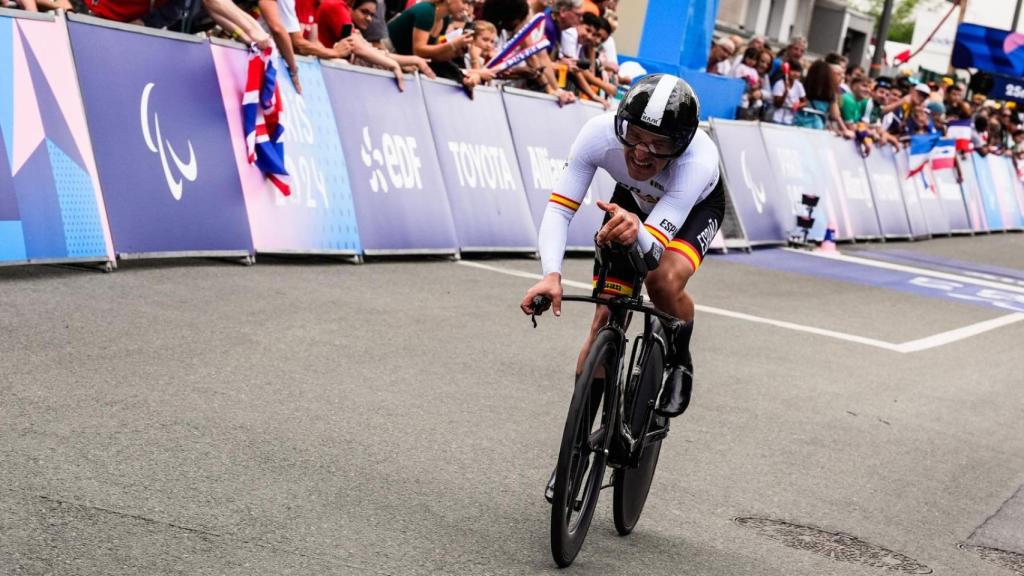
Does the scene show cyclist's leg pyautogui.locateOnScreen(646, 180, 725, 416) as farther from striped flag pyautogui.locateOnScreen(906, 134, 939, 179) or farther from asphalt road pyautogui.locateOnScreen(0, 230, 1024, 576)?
striped flag pyautogui.locateOnScreen(906, 134, 939, 179)

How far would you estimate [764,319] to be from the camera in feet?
40.2

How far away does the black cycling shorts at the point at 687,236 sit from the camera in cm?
532

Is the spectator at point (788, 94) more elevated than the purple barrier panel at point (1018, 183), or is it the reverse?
the spectator at point (788, 94)

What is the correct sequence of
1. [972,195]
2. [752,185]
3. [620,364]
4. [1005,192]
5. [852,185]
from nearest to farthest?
[620,364] → [752,185] → [852,185] → [972,195] → [1005,192]

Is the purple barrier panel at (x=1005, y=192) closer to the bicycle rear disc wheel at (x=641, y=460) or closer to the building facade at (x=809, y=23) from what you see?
the building facade at (x=809, y=23)

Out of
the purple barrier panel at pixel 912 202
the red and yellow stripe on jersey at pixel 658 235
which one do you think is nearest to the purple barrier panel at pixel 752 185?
the purple barrier panel at pixel 912 202

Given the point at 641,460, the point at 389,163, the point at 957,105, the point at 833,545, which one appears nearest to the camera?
the point at 641,460

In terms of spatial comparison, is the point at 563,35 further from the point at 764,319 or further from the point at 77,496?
the point at 77,496

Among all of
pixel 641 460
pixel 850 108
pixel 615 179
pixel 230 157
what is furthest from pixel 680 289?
pixel 850 108

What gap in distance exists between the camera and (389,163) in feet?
40.4

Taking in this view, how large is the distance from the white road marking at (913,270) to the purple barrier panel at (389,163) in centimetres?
772

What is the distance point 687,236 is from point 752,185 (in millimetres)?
13303

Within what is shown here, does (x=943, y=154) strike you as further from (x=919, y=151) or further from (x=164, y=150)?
(x=164, y=150)

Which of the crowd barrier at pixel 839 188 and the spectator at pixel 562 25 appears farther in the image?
the crowd barrier at pixel 839 188
